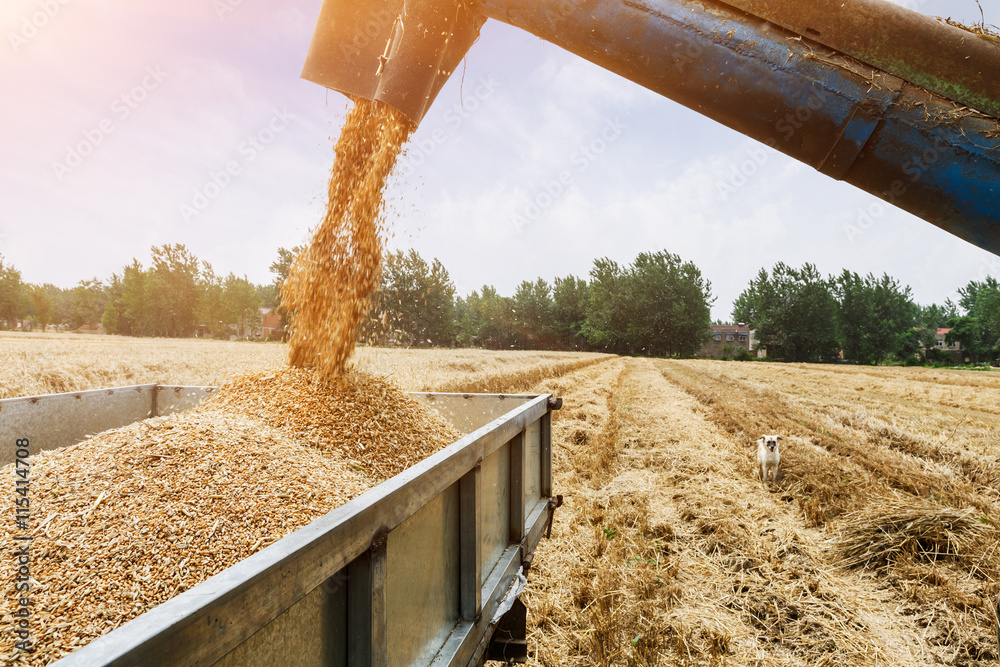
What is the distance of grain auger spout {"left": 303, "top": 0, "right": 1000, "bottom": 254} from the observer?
47.5 inches

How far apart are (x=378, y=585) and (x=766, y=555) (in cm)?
365

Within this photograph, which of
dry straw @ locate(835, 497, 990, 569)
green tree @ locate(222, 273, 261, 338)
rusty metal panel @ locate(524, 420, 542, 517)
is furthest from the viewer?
green tree @ locate(222, 273, 261, 338)

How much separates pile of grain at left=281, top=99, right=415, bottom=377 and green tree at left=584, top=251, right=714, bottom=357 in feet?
165

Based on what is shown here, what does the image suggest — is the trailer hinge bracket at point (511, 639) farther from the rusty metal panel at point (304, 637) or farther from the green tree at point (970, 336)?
the green tree at point (970, 336)

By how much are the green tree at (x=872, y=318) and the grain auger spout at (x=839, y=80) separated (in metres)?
56.7

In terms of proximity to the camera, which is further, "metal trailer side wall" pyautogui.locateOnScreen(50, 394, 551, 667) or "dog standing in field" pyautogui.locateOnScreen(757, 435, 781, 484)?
"dog standing in field" pyautogui.locateOnScreen(757, 435, 781, 484)

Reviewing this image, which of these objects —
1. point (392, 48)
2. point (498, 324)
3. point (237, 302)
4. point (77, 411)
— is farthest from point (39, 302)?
point (498, 324)

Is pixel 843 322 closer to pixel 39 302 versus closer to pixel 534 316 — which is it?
pixel 534 316

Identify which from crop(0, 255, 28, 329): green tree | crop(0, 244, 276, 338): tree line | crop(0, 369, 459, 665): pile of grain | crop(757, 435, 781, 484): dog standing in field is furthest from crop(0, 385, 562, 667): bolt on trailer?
crop(0, 244, 276, 338): tree line

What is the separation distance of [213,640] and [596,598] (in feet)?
9.45

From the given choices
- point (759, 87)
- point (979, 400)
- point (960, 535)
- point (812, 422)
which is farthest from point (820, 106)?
point (979, 400)

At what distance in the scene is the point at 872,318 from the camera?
4881 centimetres

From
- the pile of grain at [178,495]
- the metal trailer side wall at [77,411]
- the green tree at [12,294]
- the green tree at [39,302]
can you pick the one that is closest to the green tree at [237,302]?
the green tree at [39,302]

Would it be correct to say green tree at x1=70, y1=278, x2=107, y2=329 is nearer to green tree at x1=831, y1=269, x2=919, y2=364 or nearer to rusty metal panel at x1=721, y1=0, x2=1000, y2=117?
rusty metal panel at x1=721, y1=0, x2=1000, y2=117
